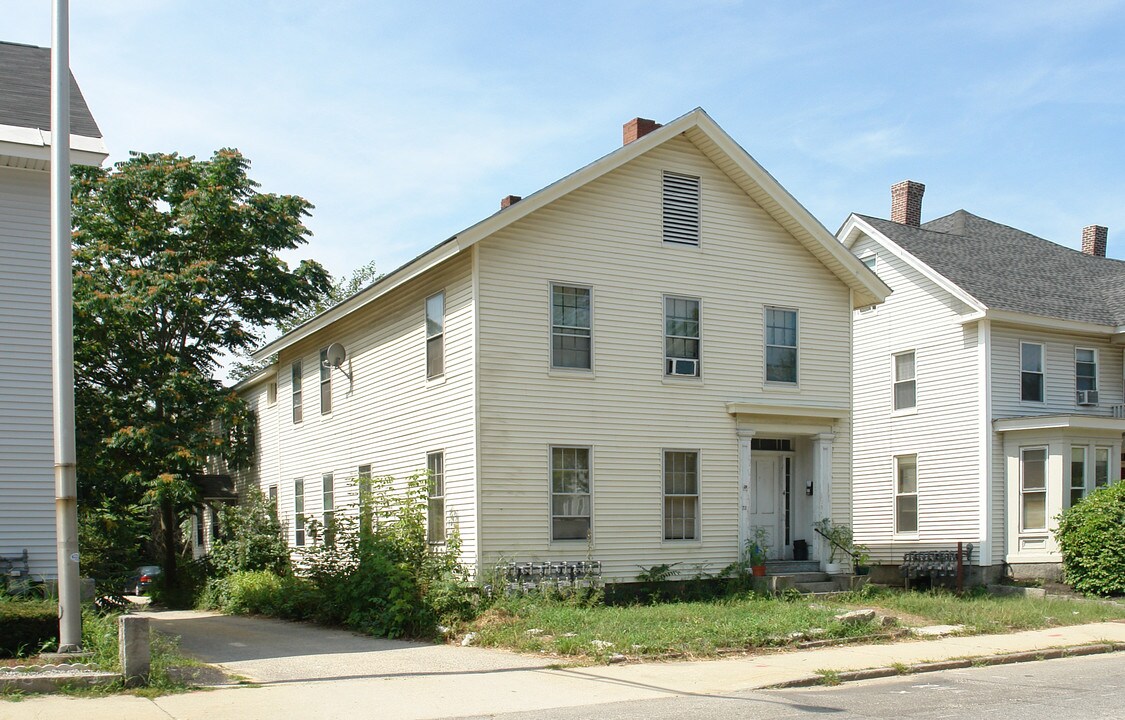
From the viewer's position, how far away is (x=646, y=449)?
20.0 meters

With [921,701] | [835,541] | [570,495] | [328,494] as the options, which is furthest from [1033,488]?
[328,494]

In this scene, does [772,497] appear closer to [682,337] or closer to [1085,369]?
[682,337]

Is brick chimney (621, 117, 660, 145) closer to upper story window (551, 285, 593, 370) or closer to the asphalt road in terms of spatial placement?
upper story window (551, 285, 593, 370)

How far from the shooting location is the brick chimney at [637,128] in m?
21.1

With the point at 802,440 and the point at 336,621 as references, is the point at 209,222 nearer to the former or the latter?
the point at 336,621

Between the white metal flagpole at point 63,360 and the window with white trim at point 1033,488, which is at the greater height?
the white metal flagpole at point 63,360

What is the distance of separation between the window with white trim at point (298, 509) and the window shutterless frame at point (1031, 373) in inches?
710

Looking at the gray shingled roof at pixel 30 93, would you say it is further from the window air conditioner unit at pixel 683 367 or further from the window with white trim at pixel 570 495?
the window air conditioner unit at pixel 683 367

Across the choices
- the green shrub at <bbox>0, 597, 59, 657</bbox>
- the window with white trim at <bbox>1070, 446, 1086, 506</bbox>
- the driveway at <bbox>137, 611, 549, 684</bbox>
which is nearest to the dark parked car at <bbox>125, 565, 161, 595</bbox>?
the driveway at <bbox>137, 611, 549, 684</bbox>

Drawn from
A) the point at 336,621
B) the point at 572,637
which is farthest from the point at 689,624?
the point at 336,621

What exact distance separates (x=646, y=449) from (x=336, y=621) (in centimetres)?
647

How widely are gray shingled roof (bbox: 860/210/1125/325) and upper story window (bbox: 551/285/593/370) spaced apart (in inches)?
423

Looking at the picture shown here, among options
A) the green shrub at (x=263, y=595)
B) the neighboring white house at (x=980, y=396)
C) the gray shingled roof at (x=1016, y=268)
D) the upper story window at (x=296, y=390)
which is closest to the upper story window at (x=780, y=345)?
the neighboring white house at (x=980, y=396)

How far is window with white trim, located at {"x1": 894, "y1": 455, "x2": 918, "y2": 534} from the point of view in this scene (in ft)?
88.8
